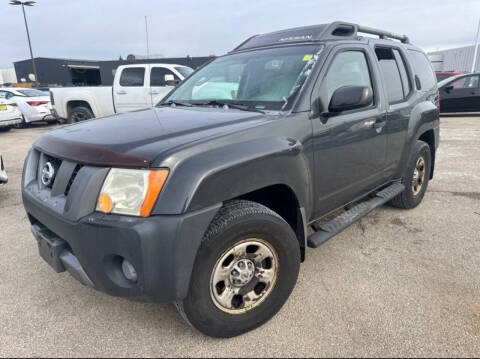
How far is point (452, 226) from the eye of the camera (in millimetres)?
3580

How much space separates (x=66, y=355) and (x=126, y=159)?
1206 millimetres

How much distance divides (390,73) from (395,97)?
0.24 meters

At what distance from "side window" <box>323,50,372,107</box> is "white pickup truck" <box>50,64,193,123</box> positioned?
6153mm

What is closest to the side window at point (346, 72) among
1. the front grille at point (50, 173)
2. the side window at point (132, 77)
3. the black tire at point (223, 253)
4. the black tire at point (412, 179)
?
the black tire at point (223, 253)

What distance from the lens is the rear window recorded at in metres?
3.84

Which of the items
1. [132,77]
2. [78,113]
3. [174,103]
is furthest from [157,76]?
[174,103]

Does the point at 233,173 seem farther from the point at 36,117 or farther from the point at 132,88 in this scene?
the point at 36,117

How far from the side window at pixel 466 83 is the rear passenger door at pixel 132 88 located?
10.2m

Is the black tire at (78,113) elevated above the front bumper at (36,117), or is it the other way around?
the black tire at (78,113)

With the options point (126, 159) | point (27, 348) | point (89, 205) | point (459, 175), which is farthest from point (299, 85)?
point (459, 175)

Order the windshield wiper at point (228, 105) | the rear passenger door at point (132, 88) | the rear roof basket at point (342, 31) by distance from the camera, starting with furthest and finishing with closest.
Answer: the rear passenger door at point (132, 88), the rear roof basket at point (342, 31), the windshield wiper at point (228, 105)

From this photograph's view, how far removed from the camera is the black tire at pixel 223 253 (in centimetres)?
184

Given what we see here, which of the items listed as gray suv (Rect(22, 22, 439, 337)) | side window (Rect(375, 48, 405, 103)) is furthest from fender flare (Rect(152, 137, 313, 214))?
side window (Rect(375, 48, 405, 103))

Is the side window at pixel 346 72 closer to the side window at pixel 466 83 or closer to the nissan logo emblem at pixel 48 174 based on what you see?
the nissan logo emblem at pixel 48 174
